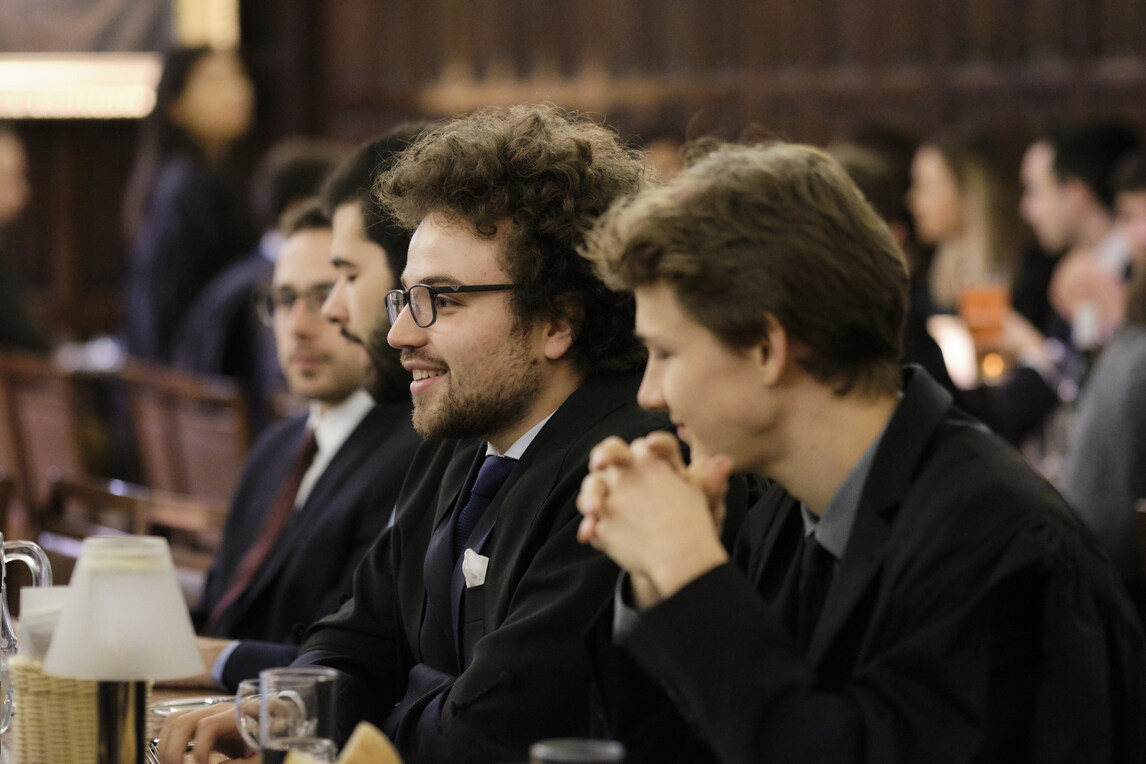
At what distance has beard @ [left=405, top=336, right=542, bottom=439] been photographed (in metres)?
2.13

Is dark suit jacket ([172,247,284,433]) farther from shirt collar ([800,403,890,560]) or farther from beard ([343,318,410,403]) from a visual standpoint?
shirt collar ([800,403,890,560])

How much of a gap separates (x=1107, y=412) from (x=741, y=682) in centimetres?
292

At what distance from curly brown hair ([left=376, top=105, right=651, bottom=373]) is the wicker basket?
0.85m

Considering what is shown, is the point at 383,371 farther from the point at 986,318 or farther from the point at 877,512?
the point at 986,318

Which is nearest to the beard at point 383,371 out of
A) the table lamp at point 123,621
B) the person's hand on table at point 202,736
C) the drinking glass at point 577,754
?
the person's hand on table at point 202,736

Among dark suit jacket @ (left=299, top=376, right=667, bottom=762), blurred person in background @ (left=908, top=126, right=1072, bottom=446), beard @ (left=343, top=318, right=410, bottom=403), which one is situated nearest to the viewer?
dark suit jacket @ (left=299, top=376, right=667, bottom=762)

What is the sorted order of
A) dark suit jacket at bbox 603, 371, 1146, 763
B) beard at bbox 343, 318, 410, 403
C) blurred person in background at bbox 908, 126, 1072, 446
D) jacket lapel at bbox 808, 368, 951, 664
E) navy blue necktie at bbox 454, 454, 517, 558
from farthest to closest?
blurred person in background at bbox 908, 126, 1072, 446, beard at bbox 343, 318, 410, 403, navy blue necktie at bbox 454, 454, 517, 558, jacket lapel at bbox 808, 368, 951, 664, dark suit jacket at bbox 603, 371, 1146, 763

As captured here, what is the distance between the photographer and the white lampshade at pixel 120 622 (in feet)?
4.81

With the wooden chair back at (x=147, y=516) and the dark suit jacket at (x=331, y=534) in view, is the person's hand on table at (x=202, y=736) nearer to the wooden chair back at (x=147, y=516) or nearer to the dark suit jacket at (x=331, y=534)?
the dark suit jacket at (x=331, y=534)

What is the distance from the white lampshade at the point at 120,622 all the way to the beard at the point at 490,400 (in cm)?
70

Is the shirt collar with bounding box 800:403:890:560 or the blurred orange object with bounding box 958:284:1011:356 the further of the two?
the blurred orange object with bounding box 958:284:1011:356

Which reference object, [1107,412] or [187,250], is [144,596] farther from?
[187,250]

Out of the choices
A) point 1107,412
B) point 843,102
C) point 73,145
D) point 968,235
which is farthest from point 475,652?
point 73,145

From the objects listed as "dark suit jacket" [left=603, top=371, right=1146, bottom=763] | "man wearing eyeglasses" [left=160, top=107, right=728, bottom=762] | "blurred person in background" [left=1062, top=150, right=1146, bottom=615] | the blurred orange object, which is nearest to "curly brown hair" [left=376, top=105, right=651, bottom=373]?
"man wearing eyeglasses" [left=160, top=107, right=728, bottom=762]
